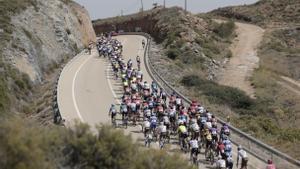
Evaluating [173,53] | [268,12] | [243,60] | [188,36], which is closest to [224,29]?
[188,36]

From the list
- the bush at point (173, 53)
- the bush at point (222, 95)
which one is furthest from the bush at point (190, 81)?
the bush at point (173, 53)

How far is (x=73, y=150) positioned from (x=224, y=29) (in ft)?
231

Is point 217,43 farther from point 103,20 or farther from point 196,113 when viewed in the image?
point 196,113

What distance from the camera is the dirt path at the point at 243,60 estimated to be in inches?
2465

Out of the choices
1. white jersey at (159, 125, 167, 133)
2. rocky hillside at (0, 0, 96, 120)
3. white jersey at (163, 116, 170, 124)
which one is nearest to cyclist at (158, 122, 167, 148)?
white jersey at (159, 125, 167, 133)

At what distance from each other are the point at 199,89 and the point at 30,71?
1265 centimetres

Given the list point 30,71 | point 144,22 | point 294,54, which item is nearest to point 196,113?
point 30,71

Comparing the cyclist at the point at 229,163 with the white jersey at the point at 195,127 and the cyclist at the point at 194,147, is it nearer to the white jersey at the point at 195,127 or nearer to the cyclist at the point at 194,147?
the cyclist at the point at 194,147

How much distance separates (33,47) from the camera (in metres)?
53.6

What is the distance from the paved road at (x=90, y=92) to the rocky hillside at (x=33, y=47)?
1.28 m

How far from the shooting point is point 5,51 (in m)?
47.8

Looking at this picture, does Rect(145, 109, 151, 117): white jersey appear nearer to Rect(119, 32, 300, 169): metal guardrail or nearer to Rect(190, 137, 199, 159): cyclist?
Rect(119, 32, 300, 169): metal guardrail

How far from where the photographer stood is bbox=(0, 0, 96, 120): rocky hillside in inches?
1658

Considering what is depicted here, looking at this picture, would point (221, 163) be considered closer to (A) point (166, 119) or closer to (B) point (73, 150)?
(A) point (166, 119)
